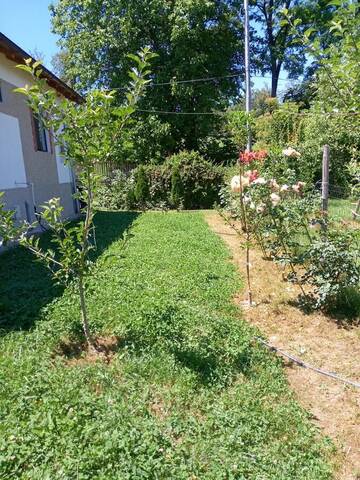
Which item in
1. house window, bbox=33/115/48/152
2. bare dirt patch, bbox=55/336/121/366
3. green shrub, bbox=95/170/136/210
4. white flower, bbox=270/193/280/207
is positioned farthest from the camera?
green shrub, bbox=95/170/136/210

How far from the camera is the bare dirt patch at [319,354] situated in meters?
2.91

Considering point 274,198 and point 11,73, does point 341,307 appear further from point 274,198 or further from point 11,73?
point 11,73

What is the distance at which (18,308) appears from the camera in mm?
4281

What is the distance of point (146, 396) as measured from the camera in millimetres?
3025

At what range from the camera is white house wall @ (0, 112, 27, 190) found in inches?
300

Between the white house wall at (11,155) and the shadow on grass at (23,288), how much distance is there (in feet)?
4.64

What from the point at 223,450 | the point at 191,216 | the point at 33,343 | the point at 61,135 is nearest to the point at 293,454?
the point at 223,450

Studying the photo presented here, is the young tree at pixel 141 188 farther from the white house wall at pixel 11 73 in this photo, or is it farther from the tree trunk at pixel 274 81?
the tree trunk at pixel 274 81

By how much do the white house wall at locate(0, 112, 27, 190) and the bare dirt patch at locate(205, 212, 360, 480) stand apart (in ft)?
16.7

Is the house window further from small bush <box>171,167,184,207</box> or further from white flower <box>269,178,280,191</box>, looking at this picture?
white flower <box>269,178,280,191</box>

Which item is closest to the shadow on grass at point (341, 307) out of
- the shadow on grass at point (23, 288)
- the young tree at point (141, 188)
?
the shadow on grass at point (23, 288)

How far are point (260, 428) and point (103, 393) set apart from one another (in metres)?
1.16

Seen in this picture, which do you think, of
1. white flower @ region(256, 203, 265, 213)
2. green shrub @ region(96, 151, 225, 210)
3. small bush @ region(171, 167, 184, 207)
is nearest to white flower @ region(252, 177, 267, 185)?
white flower @ region(256, 203, 265, 213)

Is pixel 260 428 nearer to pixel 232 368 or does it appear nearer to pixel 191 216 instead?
pixel 232 368
